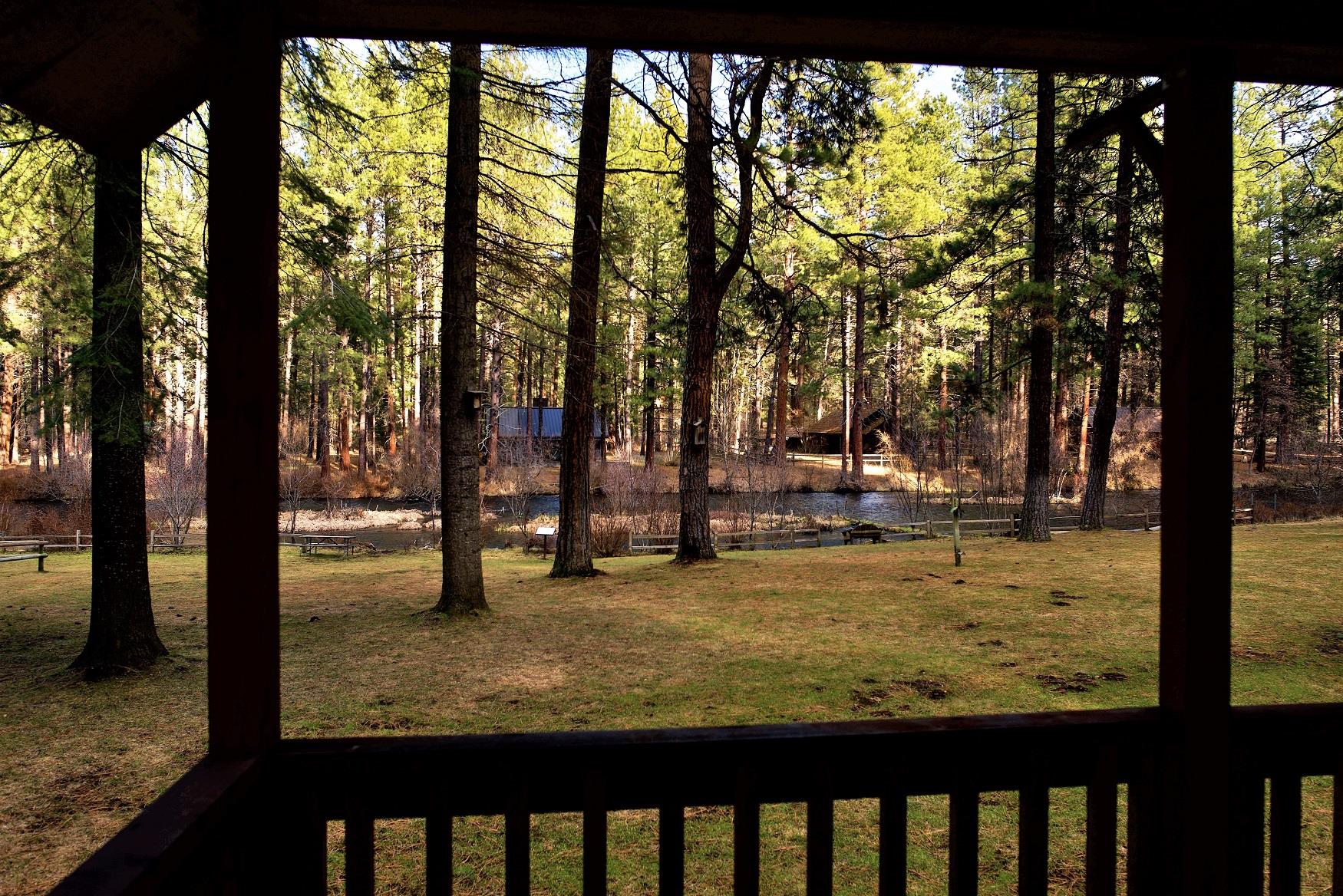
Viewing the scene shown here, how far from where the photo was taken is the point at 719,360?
106 ft

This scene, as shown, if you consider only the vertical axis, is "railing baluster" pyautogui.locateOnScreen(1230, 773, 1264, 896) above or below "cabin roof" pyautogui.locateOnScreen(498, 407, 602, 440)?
below

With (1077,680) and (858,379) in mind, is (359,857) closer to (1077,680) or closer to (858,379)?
(1077,680)

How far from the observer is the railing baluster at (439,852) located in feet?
5.58

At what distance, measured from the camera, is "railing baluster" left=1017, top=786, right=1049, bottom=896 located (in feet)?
6.07

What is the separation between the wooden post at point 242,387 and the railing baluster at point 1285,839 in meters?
2.40

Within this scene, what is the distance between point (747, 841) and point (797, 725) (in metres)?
0.28

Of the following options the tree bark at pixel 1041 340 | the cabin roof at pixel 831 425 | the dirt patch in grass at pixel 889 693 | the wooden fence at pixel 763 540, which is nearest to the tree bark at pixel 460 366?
the dirt patch in grass at pixel 889 693

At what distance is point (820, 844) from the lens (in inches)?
70.0

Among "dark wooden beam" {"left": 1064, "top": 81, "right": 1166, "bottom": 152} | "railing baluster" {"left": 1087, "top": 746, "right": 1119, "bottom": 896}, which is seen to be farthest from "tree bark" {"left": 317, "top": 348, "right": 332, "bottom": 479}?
"railing baluster" {"left": 1087, "top": 746, "right": 1119, "bottom": 896}

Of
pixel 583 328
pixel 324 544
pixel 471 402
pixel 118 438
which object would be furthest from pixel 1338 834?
pixel 324 544

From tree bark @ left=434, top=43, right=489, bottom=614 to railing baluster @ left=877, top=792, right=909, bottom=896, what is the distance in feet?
22.8

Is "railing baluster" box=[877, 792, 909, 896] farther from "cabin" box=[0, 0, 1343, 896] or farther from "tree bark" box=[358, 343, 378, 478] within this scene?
"tree bark" box=[358, 343, 378, 478]

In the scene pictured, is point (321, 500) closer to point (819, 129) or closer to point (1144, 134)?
point (819, 129)

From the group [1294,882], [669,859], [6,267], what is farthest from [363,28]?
[6,267]
